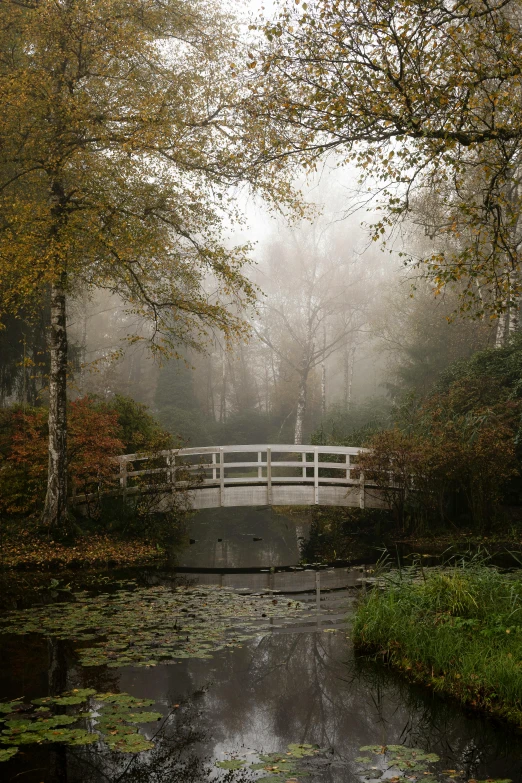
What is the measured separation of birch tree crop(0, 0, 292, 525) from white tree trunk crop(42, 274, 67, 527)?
0.02 m

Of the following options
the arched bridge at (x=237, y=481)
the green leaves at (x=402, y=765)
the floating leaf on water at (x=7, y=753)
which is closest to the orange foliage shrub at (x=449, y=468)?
the arched bridge at (x=237, y=481)

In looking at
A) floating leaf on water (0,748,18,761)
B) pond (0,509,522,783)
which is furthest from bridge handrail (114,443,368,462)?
floating leaf on water (0,748,18,761)

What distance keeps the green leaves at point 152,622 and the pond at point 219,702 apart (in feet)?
0.08

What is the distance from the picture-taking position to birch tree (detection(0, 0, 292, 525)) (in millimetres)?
11000

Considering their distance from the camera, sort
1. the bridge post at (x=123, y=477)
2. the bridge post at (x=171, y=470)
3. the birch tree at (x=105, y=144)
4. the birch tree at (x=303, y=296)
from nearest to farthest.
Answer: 1. the birch tree at (x=105, y=144)
2. the bridge post at (x=123, y=477)
3. the bridge post at (x=171, y=470)
4. the birch tree at (x=303, y=296)

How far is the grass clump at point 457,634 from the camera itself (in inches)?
215

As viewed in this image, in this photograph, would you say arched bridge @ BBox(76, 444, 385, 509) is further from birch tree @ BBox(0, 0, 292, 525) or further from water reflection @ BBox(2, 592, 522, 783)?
water reflection @ BBox(2, 592, 522, 783)

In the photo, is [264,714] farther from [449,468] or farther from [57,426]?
[449,468]

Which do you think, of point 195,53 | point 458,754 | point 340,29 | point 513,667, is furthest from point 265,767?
point 195,53

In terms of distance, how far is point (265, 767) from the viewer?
443cm

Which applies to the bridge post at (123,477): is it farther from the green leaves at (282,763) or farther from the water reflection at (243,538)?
the green leaves at (282,763)

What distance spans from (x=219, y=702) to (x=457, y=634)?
2.26 m

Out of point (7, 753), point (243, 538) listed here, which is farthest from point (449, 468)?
point (7, 753)

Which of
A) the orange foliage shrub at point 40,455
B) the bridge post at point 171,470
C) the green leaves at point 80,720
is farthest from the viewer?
the bridge post at point 171,470
